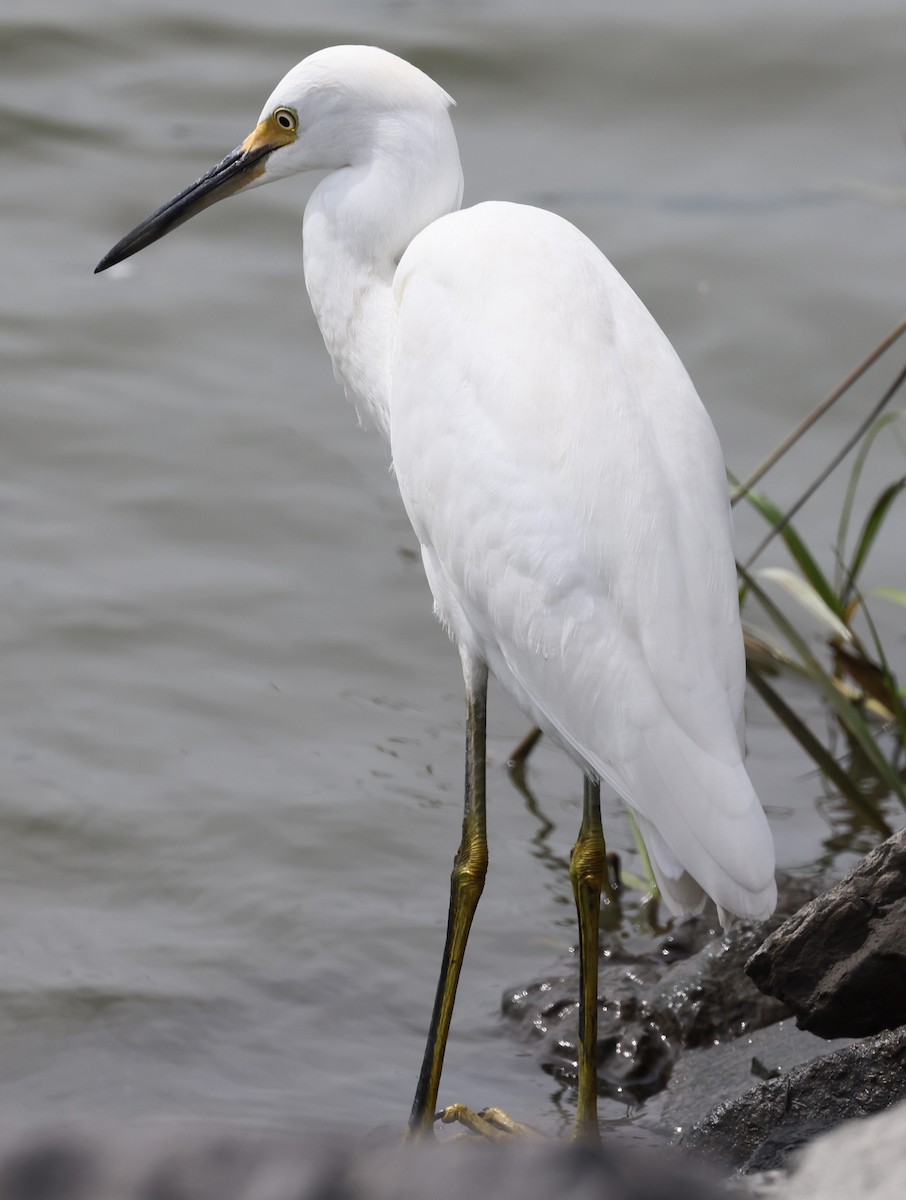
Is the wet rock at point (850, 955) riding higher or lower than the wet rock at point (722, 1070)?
higher

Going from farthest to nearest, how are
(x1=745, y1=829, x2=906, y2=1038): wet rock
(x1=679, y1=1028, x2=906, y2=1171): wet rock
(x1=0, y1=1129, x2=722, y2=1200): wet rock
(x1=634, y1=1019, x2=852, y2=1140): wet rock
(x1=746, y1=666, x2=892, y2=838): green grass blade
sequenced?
(x1=746, y1=666, x2=892, y2=838): green grass blade, (x1=634, y1=1019, x2=852, y2=1140): wet rock, (x1=745, y1=829, x2=906, y2=1038): wet rock, (x1=679, y1=1028, x2=906, y2=1171): wet rock, (x1=0, y1=1129, x2=722, y2=1200): wet rock

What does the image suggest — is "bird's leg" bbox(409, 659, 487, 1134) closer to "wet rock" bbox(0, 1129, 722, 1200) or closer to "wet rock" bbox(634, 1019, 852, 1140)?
"wet rock" bbox(634, 1019, 852, 1140)

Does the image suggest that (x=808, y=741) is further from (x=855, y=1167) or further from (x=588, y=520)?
(x=855, y=1167)

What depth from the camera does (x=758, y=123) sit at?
8.25 metres

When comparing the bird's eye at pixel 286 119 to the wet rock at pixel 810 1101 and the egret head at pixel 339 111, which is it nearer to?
the egret head at pixel 339 111

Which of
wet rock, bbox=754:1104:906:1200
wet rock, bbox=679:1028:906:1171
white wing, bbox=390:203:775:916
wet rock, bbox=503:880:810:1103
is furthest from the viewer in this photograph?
wet rock, bbox=503:880:810:1103

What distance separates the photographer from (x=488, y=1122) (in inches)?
114

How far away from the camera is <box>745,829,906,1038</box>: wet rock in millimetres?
2420

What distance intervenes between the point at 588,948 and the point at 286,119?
1.76 meters

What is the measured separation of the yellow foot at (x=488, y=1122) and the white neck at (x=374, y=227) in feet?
4.46

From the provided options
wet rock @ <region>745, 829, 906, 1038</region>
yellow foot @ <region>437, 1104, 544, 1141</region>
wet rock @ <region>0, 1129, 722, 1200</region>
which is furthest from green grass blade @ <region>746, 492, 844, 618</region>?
wet rock @ <region>0, 1129, 722, 1200</region>

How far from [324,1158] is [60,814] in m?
3.34

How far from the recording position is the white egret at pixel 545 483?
2635 millimetres

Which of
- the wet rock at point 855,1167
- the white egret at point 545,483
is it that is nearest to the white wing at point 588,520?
the white egret at point 545,483
